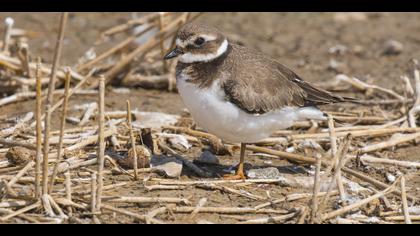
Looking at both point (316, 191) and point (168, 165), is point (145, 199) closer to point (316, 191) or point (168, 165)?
point (168, 165)

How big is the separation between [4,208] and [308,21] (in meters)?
7.86

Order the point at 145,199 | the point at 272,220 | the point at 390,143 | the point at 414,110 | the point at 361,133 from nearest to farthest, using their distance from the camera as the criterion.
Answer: the point at 272,220 → the point at 145,199 → the point at 390,143 → the point at 361,133 → the point at 414,110

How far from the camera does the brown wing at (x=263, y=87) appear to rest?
6.36 m

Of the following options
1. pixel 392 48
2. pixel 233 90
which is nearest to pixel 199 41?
pixel 233 90

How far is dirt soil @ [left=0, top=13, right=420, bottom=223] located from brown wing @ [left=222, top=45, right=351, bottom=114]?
5.88 feet

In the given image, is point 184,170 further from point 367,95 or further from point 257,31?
point 257,31

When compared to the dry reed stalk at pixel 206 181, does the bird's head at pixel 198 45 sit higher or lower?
higher

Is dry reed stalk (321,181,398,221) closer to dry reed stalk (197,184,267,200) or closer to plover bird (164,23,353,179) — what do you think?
dry reed stalk (197,184,267,200)

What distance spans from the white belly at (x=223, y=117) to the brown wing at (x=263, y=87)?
0.07 meters

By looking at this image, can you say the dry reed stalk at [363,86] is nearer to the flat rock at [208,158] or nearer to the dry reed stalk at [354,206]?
the flat rock at [208,158]

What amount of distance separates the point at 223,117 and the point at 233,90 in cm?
25

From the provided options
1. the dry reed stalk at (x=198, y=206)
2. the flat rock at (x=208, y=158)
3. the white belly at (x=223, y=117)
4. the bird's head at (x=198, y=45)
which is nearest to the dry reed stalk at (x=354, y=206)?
the dry reed stalk at (x=198, y=206)

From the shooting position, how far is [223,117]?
6.24m
